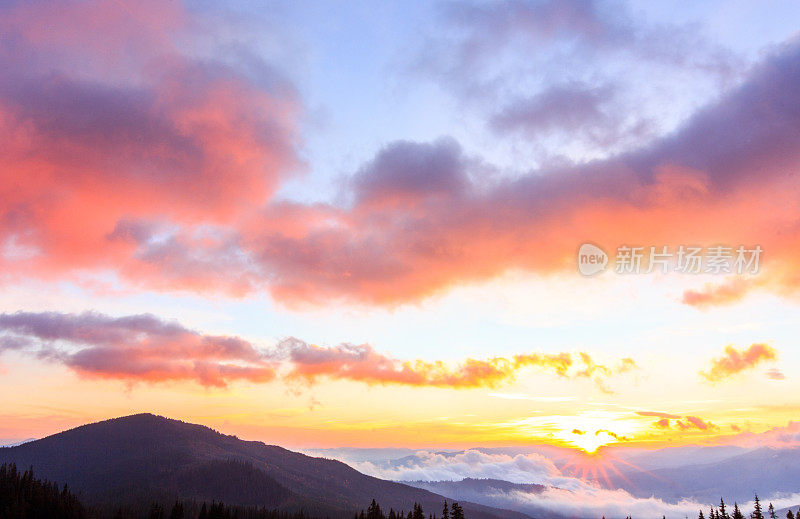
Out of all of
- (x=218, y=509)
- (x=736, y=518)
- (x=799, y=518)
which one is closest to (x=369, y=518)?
(x=218, y=509)

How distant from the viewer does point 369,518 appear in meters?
157

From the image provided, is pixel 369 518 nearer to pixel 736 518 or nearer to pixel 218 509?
pixel 218 509

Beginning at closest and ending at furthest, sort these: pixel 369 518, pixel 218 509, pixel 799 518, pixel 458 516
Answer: pixel 458 516, pixel 799 518, pixel 369 518, pixel 218 509

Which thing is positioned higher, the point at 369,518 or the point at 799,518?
the point at 799,518

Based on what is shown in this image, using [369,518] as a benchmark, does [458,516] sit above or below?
above

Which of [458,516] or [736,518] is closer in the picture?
[458,516]

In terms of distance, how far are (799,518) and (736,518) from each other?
14300 mm

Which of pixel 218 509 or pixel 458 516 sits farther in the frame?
pixel 218 509

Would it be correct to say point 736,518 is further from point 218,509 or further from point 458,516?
point 218,509

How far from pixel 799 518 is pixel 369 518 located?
4725 inches

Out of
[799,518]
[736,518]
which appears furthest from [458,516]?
[799,518]

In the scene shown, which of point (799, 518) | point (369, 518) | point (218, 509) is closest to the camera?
point (799, 518)

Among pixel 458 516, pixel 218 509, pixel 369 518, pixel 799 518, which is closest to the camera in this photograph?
pixel 458 516

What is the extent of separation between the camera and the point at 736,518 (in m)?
133
